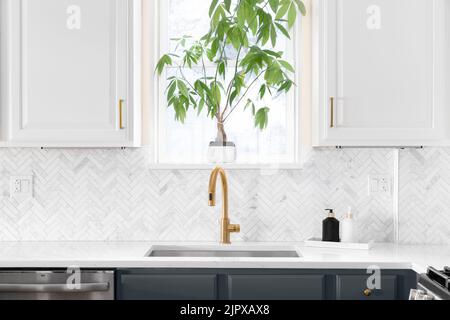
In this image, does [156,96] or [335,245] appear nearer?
[335,245]

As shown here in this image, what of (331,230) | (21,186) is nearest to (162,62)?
(21,186)

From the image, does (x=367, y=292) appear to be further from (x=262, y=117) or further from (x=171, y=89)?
(x=171, y=89)

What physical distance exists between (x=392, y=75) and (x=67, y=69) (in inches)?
59.9

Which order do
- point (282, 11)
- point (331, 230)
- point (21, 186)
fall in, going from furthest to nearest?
1. point (21, 186)
2. point (282, 11)
3. point (331, 230)

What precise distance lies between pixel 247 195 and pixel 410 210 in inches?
34.8

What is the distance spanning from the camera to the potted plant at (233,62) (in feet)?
7.93

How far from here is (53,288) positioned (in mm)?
1899

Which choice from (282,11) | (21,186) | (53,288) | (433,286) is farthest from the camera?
(21,186)

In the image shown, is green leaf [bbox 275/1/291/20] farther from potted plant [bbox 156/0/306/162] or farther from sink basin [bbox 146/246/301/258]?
sink basin [bbox 146/246/301/258]

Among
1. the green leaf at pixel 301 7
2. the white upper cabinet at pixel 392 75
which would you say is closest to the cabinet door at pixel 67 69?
the green leaf at pixel 301 7

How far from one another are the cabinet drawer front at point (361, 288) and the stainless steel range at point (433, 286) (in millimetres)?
198

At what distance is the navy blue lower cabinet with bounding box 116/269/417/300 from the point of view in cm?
192

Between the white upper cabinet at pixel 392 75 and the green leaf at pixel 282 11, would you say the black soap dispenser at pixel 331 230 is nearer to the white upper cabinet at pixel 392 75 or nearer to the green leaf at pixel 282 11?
the white upper cabinet at pixel 392 75

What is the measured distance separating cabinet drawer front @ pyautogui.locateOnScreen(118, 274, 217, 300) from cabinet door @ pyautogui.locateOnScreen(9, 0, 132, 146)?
70 centimetres
